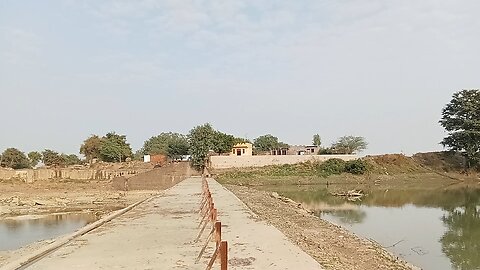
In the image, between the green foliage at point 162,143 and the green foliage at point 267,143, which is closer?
the green foliage at point 162,143

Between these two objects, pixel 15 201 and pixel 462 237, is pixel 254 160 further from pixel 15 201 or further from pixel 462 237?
pixel 462 237

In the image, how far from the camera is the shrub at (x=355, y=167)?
60.6 meters

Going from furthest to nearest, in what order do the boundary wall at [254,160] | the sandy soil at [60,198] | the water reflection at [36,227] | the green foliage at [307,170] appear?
the boundary wall at [254,160]
the green foliage at [307,170]
the sandy soil at [60,198]
the water reflection at [36,227]

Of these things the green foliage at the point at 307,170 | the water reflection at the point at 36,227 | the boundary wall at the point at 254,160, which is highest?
the boundary wall at the point at 254,160

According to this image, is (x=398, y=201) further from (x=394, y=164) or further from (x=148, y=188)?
(x=394, y=164)

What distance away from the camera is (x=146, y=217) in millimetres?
17312

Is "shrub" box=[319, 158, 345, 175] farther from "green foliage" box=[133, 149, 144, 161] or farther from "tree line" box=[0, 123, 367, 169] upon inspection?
"green foliage" box=[133, 149, 144, 161]

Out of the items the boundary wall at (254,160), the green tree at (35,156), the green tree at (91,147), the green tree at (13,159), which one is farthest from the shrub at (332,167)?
the green tree at (35,156)

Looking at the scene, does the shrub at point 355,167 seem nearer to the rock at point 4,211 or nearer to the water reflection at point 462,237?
the water reflection at point 462,237

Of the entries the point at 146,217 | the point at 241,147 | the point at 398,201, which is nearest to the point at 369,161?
the point at 241,147

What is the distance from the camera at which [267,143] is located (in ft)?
364

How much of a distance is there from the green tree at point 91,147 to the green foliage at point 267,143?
3728cm

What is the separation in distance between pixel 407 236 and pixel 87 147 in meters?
71.2

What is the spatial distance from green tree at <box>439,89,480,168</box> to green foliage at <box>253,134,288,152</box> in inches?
1920
